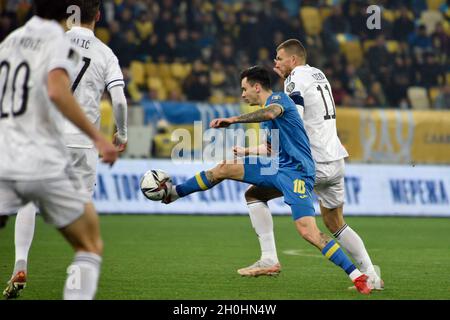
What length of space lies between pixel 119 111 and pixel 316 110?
77.0 inches

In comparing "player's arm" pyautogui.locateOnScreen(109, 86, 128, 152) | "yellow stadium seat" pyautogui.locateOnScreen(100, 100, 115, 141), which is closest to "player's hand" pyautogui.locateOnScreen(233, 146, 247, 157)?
"player's arm" pyautogui.locateOnScreen(109, 86, 128, 152)

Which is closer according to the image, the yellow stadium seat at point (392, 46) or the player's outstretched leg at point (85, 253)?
the player's outstretched leg at point (85, 253)

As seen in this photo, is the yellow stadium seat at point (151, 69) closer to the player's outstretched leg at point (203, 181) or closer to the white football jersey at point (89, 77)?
the player's outstretched leg at point (203, 181)

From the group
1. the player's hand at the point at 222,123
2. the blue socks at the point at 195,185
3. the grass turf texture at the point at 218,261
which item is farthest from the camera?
the blue socks at the point at 195,185

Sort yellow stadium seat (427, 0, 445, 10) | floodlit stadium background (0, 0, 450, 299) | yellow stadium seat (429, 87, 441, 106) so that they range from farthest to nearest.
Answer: yellow stadium seat (427, 0, 445, 10), yellow stadium seat (429, 87, 441, 106), floodlit stadium background (0, 0, 450, 299)

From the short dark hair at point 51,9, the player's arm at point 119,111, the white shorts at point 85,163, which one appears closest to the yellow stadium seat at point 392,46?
the player's arm at point 119,111

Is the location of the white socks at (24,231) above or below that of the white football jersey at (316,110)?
below

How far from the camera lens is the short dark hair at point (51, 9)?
5543 mm

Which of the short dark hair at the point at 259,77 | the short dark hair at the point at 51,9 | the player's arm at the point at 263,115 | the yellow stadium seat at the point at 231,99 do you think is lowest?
the player's arm at the point at 263,115

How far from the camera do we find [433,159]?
19.7 m

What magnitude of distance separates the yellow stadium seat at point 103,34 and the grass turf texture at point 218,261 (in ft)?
18.8

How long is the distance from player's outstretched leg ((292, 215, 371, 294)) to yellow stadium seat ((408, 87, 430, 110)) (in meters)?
14.2

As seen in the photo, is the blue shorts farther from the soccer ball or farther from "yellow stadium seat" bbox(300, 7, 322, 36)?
"yellow stadium seat" bbox(300, 7, 322, 36)

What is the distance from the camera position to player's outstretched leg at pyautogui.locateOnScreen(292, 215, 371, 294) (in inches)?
310
